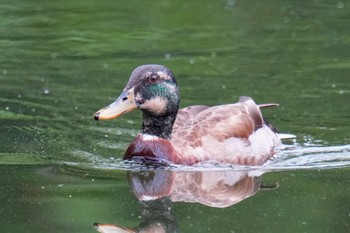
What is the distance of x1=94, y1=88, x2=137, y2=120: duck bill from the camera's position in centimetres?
1055

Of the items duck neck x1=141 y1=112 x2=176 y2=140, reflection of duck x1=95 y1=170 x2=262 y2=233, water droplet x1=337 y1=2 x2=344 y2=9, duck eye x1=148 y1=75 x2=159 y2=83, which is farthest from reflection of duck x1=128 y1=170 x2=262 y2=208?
water droplet x1=337 y1=2 x2=344 y2=9

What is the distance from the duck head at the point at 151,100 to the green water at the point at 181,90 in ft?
1.80

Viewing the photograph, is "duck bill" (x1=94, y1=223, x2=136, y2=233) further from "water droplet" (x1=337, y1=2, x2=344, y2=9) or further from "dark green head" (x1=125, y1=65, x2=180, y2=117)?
"water droplet" (x1=337, y1=2, x2=344, y2=9)

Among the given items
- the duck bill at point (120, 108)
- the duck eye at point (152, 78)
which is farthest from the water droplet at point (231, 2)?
the duck bill at point (120, 108)

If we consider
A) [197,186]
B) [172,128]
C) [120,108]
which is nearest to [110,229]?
[197,186]

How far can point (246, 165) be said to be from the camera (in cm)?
1105

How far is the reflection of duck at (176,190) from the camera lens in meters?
8.58

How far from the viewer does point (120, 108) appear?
10.6m

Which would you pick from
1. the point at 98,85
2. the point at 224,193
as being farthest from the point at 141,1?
the point at 224,193

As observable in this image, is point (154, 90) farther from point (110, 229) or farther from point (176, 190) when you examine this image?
point (110, 229)

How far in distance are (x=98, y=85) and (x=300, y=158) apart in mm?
3997

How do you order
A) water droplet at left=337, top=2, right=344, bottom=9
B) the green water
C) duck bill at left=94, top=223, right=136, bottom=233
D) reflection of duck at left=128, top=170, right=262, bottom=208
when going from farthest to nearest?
water droplet at left=337, top=2, right=344, bottom=9 → reflection of duck at left=128, top=170, right=262, bottom=208 → the green water → duck bill at left=94, top=223, right=136, bottom=233

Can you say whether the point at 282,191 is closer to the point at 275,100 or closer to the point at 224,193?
the point at 224,193

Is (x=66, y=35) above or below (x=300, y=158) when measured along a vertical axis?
below
